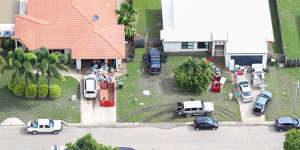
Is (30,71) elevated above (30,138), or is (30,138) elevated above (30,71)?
(30,71)

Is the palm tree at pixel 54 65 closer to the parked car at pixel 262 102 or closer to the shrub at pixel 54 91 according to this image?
the shrub at pixel 54 91

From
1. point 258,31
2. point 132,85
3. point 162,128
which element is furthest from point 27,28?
point 258,31

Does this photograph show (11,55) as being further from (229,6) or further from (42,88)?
(229,6)

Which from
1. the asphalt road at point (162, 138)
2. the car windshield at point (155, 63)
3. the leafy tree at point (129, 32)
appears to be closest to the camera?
the asphalt road at point (162, 138)

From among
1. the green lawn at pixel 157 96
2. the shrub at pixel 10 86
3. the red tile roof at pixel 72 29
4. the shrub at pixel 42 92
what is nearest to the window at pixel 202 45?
the green lawn at pixel 157 96

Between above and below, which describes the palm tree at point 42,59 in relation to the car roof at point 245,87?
above

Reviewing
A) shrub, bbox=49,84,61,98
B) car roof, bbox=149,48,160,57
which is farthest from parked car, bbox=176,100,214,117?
shrub, bbox=49,84,61,98
